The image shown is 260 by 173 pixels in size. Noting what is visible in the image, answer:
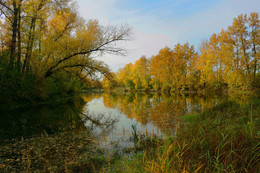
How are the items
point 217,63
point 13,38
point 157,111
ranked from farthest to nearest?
1. point 217,63
2. point 13,38
3. point 157,111

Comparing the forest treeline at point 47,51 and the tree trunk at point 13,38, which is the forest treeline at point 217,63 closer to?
the forest treeline at point 47,51

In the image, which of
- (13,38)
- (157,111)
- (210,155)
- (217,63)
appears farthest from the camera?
(217,63)

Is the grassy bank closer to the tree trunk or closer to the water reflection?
the water reflection

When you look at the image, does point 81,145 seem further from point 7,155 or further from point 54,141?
point 7,155

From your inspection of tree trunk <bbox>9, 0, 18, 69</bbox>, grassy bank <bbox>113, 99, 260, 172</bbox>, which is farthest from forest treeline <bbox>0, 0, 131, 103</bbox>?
grassy bank <bbox>113, 99, 260, 172</bbox>

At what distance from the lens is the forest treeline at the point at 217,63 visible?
23.5m

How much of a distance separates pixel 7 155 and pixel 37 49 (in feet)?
47.4

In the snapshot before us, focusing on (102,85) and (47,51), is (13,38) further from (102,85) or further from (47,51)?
(102,85)

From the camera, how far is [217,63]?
2972 centimetres

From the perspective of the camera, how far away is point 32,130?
759cm

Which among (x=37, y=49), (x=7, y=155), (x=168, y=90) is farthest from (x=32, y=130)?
(x=168, y=90)

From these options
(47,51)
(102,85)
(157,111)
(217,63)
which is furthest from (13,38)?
(217,63)

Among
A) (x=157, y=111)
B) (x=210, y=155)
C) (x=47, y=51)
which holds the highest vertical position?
(x=47, y=51)

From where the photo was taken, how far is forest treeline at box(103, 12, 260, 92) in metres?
23.5
